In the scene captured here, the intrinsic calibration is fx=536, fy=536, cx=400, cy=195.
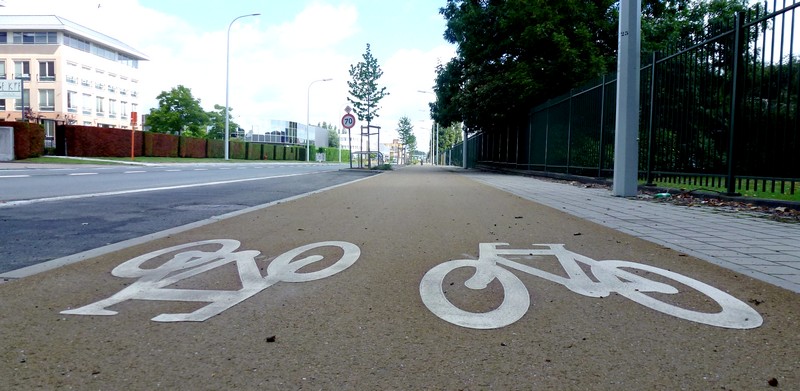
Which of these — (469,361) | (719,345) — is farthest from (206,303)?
(719,345)

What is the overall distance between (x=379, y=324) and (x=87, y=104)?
243 ft

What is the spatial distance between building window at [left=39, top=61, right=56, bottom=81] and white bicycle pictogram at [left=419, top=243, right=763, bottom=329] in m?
70.4

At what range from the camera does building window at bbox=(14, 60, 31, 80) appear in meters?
61.2

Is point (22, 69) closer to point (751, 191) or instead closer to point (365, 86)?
point (365, 86)

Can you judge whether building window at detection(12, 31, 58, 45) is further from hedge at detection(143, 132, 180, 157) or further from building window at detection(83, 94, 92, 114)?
hedge at detection(143, 132, 180, 157)

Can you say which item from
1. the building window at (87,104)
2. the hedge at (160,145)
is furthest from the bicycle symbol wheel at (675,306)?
the building window at (87,104)

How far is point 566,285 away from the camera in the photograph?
12.9ft

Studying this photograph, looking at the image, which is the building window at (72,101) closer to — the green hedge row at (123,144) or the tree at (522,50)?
the green hedge row at (123,144)

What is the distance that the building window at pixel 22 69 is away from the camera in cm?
6116

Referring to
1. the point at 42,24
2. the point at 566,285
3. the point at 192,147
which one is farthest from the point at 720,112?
the point at 42,24

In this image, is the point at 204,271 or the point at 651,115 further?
the point at 651,115

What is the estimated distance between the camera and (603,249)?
17.3 ft

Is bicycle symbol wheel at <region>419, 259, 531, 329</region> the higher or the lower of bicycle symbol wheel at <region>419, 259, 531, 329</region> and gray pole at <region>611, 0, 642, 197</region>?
the lower

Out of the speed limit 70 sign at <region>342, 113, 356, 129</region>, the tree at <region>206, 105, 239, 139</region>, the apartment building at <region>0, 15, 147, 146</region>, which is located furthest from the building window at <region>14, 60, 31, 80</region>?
the speed limit 70 sign at <region>342, 113, 356, 129</region>
